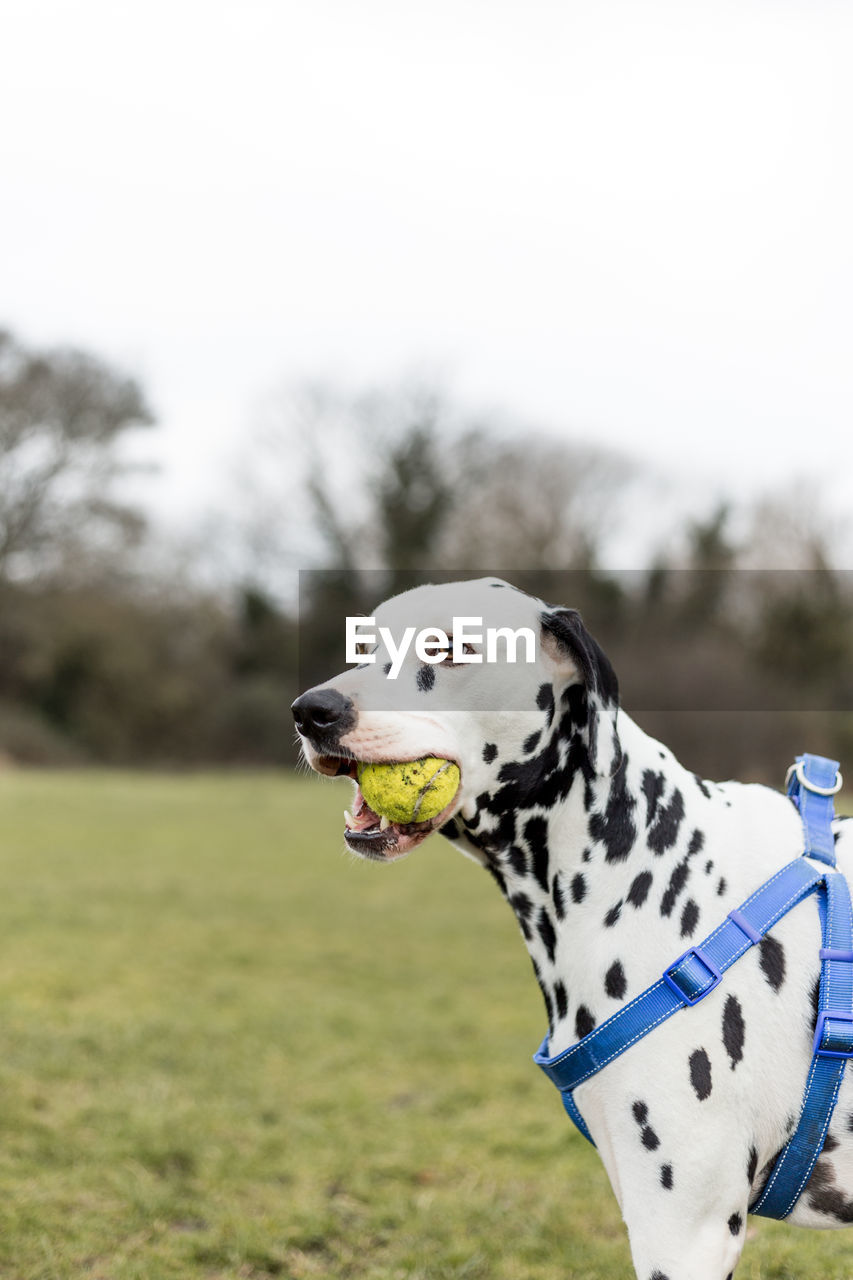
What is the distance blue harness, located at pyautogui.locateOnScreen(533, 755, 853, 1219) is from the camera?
2.50m

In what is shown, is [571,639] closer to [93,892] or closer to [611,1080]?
[611,1080]

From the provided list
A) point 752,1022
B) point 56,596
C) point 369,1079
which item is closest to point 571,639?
point 752,1022

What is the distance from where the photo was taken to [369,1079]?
658 centimetres

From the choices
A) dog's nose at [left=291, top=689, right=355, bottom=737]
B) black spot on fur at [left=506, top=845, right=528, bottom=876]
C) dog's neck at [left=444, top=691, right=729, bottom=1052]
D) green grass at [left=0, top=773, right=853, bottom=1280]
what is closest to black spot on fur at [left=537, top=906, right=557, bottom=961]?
dog's neck at [left=444, top=691, right=729, bottom=1052]

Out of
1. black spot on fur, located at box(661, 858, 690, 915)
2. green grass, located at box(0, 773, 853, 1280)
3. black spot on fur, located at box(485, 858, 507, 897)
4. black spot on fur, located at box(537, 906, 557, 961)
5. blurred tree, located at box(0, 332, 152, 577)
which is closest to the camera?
black spot on fur, located at box(661, 858, 690, 915)

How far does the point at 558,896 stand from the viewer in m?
2.79

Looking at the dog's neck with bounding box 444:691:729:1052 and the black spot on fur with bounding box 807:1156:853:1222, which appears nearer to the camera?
the black spot on fur with bounding box 807:1156:853:1222

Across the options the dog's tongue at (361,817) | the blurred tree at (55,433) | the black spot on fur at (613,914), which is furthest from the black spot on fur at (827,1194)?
the blurred tree at (55,433)

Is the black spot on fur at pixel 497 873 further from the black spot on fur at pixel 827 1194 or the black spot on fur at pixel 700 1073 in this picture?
the black spot on fur at pixel 827 1194

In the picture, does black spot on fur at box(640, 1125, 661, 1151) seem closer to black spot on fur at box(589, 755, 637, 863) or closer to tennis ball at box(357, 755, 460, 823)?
black spot on fur at box(589, 755, 637, 863)

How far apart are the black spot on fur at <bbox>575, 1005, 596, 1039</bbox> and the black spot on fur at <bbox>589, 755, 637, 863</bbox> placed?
1.20 feet

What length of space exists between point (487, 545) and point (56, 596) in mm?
13291

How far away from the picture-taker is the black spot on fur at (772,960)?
8.47 ft

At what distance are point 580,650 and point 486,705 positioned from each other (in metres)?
0.27
